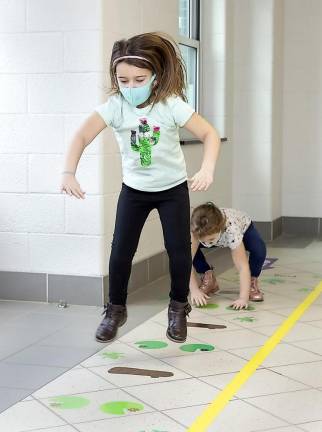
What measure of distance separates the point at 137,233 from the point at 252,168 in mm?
3730

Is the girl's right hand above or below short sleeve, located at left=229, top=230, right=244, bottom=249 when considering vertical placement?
above

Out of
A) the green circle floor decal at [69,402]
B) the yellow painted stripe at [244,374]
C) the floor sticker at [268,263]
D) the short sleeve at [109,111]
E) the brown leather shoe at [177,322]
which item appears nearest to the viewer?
the yellow painted stripe at [244,374]

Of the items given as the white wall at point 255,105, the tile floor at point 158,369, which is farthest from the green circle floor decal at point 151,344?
the white wall at point 255,105

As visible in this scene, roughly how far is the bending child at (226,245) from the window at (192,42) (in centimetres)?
203

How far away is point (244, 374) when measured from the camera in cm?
303

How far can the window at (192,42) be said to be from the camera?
6125mm

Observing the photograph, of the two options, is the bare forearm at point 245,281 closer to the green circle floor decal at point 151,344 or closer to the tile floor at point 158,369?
the tile floor at point 158,369

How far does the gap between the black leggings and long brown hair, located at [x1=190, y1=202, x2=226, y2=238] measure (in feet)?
2.25

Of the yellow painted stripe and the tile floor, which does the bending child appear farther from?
the yellow painted stripe

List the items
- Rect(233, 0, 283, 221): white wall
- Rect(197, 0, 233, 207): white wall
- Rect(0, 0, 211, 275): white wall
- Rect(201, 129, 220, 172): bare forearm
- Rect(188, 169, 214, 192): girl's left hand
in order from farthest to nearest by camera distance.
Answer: Rect(233, 0, 283, 221): white wall → Rect(197, 0, 233, 207): white wall → Rect(0, 0, 211, 275): white wall → Rect(201, 129, 220, 172): bare forearm → Rect(188, 169, 214, 192): girl's left hand

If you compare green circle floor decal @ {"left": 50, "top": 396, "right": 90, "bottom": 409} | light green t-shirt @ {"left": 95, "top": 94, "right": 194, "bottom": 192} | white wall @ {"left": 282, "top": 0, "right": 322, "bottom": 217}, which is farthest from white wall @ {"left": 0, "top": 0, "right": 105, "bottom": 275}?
white wall @ {"left": 282, "top": 0, "right": 322, "bottom": 217}

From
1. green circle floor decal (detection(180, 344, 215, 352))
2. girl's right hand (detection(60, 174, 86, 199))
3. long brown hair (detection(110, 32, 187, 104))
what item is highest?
long brown hair (detection(110, 32, 187, 104))

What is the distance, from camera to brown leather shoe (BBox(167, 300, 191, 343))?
3.27 metres

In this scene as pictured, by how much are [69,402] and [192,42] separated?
3.97 m
